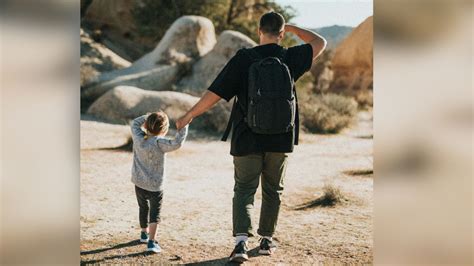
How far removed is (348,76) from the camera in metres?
21.0

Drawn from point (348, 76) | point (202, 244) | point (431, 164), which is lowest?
point (202, 244)

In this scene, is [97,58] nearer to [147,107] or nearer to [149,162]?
[147,107]

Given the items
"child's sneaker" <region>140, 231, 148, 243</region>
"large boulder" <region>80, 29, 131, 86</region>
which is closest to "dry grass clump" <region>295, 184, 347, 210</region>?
"child's sneaker" <region>140, 231, 148, 243</region>

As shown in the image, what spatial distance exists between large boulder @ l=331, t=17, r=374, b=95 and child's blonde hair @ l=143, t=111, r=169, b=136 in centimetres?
1618

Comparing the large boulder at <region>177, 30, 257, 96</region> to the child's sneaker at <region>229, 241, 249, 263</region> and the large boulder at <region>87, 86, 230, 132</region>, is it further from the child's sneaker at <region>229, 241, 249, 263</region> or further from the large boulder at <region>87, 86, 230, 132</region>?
the child's sneaker at <region>229, 241, 249, 263</region>

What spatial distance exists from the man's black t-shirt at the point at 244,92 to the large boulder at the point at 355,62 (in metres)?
16.2

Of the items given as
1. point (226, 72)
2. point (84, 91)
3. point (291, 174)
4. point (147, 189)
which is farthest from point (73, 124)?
point (84, 91)

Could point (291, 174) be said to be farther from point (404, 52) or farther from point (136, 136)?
point (404, 52)

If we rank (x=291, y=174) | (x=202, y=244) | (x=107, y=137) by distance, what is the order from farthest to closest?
(x=107, y=137), (x=291, y=174), (x=202, y=244)

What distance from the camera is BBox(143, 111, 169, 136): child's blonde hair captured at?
4195mm

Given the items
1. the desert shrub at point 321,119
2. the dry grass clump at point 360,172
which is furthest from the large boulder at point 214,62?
the dry grass clump at point 360,172

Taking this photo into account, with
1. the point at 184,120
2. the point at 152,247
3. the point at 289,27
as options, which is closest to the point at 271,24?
the point at 289,27

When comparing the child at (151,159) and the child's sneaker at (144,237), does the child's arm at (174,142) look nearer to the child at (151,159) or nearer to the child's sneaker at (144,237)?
the child at (151,159)

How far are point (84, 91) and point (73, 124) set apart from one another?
11278mm
